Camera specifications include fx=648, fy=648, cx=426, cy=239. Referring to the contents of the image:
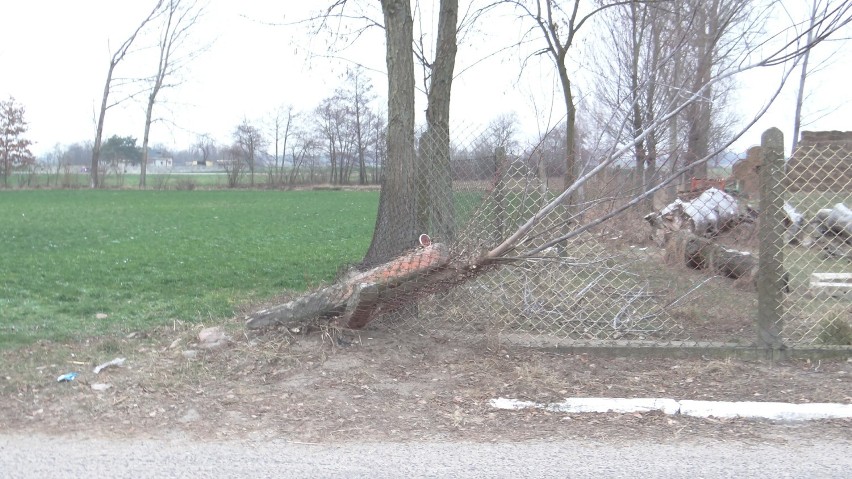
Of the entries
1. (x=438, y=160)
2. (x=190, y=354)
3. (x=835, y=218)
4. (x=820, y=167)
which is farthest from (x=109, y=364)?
(x=835, y=218)

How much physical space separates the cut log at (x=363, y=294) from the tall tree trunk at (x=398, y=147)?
0.68m

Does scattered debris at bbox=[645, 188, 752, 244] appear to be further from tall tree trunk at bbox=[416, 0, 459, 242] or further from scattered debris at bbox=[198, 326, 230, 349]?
scattered debris at bbox=[198, 326, 230, 349]

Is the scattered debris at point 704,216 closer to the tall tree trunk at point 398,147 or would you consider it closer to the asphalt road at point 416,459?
the asphalt road at point 416,459

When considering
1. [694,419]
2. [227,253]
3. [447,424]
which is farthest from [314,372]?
[227,253]

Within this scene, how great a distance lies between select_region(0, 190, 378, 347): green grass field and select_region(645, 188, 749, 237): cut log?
3932 millimetres

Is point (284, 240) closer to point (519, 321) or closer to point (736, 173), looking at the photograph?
point (519, 321)

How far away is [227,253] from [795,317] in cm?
800

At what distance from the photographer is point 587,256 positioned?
15.9 ft

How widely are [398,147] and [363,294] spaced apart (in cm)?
159

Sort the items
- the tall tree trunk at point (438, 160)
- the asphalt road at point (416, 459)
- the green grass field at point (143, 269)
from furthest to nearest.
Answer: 1. the green grass field at point (143, 269)
2. the tall tree trunk at point (438, 160)
3. the asphalt road at point (416, 459)

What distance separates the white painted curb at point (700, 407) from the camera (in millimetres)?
3518

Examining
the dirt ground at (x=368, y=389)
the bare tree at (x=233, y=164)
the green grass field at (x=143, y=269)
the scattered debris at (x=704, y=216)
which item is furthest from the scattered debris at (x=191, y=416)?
the bare tree at (x=233, y=164)

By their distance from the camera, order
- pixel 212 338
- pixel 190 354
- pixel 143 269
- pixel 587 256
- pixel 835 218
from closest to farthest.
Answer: pixel 190 354, pixel 212 338, pixel 587 256, pixel 835 218, pixel 143 269

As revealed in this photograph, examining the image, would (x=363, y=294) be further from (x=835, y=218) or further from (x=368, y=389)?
(x=835, y=218)
